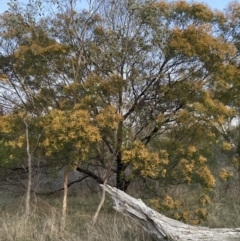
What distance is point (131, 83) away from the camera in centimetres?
1264

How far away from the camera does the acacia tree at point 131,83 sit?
1121 cm

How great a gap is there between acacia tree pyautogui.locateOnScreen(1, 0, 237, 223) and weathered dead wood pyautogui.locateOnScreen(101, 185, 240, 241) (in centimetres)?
303

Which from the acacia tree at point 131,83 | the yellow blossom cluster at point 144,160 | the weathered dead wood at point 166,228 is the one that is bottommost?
the weathered dead wood at point 166,228

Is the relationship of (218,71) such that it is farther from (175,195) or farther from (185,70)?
(175,195)

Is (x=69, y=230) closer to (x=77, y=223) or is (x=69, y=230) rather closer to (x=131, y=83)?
(x=77, y=223)

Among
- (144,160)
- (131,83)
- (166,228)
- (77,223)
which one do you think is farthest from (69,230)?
(131,83)

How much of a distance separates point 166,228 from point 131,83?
18.7 ft

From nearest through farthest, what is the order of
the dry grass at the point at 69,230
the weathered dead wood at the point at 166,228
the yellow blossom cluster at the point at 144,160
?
the weathered dead wood at the point at 166,228
the dry grass at the point at 69,230
the yellow blossom cluster at the point at 144,160

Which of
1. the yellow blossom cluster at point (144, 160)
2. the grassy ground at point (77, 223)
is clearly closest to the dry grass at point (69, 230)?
the grassy ground at point (77, 223)

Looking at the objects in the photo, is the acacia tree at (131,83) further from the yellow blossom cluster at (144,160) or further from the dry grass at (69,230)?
the dry grass at (69,230)

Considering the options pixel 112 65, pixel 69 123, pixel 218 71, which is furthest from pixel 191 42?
pixel 69 123

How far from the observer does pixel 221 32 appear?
12641mm

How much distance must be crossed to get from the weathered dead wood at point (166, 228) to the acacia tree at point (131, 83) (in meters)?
3.03

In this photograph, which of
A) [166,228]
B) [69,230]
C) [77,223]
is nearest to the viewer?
[166,228]
